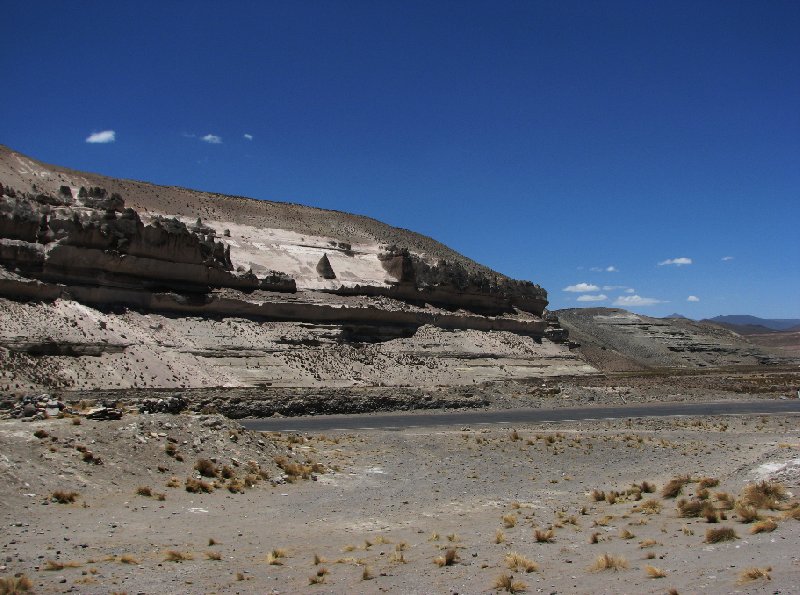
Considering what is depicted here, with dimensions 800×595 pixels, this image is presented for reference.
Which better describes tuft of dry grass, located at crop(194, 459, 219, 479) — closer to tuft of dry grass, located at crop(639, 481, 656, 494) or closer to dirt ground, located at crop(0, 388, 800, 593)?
dirt ground, located at crop(0, 388, 800, 593)

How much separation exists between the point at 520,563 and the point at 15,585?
5.82 meters

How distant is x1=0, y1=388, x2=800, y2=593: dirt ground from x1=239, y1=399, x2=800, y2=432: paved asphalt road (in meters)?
7.44

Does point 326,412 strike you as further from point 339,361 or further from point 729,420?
point 729,420

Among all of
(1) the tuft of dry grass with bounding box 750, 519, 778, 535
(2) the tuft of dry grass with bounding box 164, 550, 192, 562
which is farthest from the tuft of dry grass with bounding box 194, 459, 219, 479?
(1) the tuft of dry grass with bounding box 750, 519, 778, 535

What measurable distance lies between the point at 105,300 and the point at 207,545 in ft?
99.2

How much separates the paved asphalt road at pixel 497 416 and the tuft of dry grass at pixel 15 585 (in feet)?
61.6

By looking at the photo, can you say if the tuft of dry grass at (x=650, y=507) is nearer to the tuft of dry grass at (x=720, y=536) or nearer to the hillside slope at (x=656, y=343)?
the tuft of dry grass at (x=720, y=536)

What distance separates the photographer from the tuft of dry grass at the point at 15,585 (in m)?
7.50

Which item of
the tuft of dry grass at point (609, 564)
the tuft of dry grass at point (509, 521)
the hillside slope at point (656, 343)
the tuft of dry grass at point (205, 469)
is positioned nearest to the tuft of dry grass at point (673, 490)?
the tuft of dry grass at point (509, 521)

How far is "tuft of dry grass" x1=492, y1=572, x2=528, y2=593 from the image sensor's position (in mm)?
7695

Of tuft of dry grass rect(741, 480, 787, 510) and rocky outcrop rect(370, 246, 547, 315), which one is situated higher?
rocky outcrop rect(370, 246, 547, 315)

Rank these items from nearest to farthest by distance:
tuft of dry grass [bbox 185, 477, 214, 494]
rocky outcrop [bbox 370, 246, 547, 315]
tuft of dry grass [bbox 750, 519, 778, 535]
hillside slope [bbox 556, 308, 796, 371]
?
tuft of dry grass [bbox 750, 519, 778, 535], tuft of dry grass [bbox 185, 477, 214, 494], rocky outcrop [bbox 370, 246, 547, 315], hillside slope [bbox 556, 308, 796, 371]

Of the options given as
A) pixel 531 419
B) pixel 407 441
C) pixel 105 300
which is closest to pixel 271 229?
pixel 105 300

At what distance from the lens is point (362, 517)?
12.9 meters
